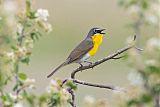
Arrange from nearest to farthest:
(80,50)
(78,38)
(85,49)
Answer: (80,50) → (85,49) → (78,38)

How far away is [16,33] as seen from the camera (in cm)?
340

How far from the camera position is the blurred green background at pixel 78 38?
18094 millimetres

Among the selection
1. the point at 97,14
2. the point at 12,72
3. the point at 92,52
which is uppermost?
the point at 12,72

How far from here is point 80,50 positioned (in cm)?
855

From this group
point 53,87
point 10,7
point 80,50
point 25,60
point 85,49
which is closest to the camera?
point 10,7

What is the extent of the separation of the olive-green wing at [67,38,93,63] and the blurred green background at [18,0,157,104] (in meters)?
5.69

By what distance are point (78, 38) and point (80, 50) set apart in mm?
13809

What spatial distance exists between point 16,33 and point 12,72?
227 millimetres

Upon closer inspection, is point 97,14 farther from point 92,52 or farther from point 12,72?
point 12,72

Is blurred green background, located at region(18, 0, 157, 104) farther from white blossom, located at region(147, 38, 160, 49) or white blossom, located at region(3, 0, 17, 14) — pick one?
white blossom, located at region(147, 38, 160, 49)

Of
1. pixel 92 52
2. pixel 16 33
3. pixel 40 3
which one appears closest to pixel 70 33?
pixel 40 3

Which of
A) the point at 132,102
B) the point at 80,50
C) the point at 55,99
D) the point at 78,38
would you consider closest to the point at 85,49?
the point at 80,50

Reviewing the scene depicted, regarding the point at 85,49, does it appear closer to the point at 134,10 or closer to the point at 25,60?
the point at 25,60

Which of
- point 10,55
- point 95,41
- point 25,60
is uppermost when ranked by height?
point 10,55
